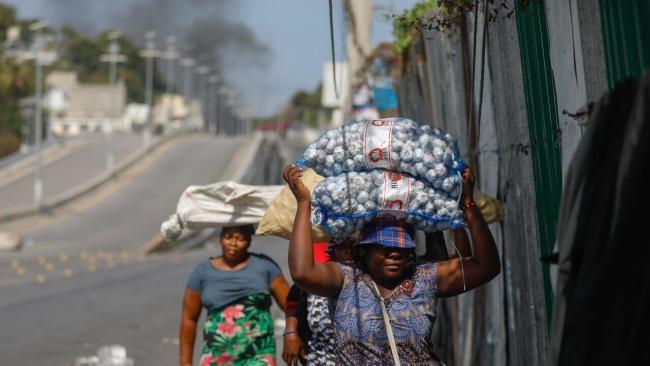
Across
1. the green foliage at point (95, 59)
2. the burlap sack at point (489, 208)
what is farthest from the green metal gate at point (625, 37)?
the green foliage at point (95, 59)

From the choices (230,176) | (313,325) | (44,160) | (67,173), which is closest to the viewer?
(313,325)

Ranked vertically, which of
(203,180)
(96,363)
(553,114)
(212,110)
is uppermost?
(212,110)

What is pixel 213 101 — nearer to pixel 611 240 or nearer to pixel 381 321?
pixel 381 321

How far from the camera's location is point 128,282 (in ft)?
78.5

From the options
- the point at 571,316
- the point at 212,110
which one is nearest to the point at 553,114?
the point at 571,316

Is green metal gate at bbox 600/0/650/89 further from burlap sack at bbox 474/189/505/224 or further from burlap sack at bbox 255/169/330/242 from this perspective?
burlap sack at bbox 255/169/330/242

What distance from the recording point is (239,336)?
27.2ft

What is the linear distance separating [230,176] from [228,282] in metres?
51.3

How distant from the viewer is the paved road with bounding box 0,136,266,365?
46.5 ft

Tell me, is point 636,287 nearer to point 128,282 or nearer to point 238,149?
point 128,282

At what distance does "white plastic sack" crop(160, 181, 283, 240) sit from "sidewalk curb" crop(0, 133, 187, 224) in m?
38.0

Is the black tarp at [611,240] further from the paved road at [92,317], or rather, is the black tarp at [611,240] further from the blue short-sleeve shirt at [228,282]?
the paved road at [92,317]

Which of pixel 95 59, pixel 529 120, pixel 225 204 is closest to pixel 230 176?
pixel 225 204

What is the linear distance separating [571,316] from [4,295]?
1742 centimetres
